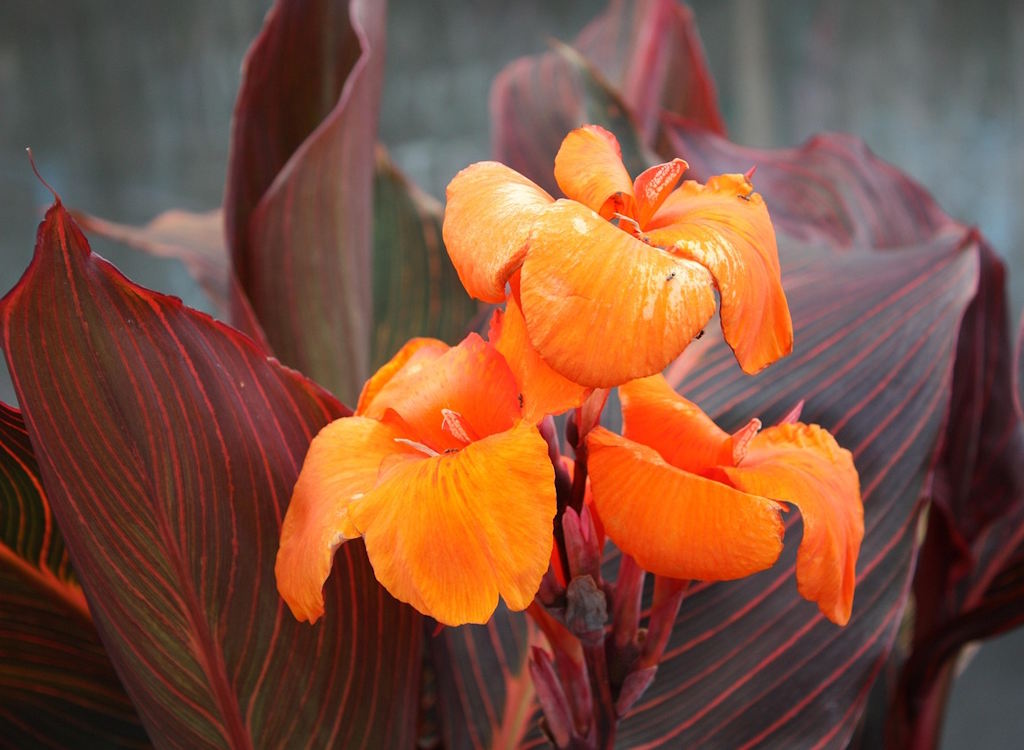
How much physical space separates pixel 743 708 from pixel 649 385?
172 mm

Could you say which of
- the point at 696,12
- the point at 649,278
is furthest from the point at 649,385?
the point at 696,12

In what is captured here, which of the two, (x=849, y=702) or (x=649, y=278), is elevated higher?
(x=649, y=278)

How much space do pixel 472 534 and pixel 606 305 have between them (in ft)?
0.23

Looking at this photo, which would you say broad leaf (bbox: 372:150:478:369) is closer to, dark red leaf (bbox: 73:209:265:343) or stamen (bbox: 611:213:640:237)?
dark red leaf (bbox: 73:209:265:343)

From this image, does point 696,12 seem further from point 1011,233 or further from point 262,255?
point 262,255

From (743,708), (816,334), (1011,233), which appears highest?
(816,334)

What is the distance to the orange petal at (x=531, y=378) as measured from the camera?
238 millimetres

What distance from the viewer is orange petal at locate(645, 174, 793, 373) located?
222 millimetres

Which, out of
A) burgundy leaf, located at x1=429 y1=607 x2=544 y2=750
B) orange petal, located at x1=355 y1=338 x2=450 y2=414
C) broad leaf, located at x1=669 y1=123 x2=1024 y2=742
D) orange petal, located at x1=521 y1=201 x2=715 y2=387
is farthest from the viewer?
broad leaf, located at x1=669 y1=123 x2=1024 y2=742

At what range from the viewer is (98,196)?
2.45 feet

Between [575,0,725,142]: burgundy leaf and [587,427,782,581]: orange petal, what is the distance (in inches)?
16.8

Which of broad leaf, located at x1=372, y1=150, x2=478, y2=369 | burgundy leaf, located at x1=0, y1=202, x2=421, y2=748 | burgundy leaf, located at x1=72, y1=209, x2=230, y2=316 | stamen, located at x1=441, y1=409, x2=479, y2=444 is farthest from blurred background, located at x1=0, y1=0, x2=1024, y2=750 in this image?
stamen, located at x1=441, y1=409, x2=479, y2=444

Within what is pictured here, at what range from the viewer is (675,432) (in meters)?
0.29

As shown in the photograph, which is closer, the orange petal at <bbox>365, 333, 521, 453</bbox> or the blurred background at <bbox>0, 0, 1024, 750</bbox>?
the orange petal at <bbox>365, 333, 521, 453</bbox>
